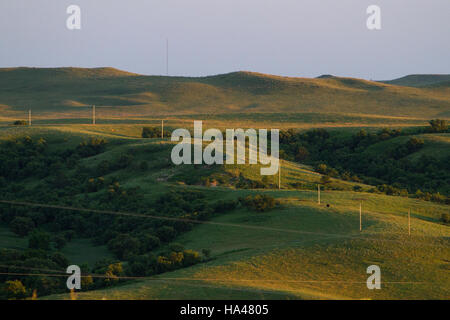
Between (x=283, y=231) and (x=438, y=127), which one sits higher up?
(x=438, y=127)

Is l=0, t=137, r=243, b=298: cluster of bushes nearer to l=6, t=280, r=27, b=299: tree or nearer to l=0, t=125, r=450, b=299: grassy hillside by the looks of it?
l=6, t=280, r=27, b=299: tree

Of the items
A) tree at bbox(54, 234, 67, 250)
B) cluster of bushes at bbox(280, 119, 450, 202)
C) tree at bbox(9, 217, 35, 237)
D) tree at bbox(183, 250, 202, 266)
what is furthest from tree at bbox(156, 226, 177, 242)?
cluster of bushes at bbox(280, 119, 450, 202)

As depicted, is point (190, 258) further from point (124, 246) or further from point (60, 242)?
point (60, 242)

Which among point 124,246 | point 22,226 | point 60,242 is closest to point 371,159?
point 22,226

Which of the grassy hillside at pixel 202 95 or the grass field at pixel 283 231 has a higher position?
the grassy hillside at pixel 202 95

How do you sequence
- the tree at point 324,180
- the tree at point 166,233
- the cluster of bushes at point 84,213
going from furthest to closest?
the tree at point 324,180 < the tree at point 166,233 < the cluster of bushes at point 84,213

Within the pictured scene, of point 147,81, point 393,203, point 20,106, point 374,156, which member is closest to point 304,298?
point 393,203

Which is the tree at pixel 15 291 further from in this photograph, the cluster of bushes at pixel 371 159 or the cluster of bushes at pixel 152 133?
the cluster of bushes at pixel 152 133

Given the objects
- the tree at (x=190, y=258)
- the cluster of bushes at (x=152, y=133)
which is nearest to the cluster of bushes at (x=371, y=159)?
the cluster of bushes at (x=152, y=133)
